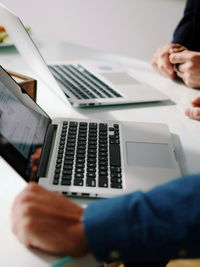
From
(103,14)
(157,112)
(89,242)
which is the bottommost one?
(103,14)

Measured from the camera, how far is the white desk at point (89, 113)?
1.60ft

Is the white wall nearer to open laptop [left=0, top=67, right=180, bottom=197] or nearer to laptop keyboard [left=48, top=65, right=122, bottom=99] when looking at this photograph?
laptop keyboard [left=48, top=65, right=122, bottom=99]

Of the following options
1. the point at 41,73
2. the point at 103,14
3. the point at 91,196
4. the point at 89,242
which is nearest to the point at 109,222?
the point at 89,242

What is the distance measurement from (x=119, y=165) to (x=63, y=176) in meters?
0.11

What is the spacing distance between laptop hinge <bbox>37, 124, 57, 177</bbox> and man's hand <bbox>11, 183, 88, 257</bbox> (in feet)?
0.39

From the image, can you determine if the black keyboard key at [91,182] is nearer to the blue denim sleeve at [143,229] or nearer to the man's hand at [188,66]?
the blue denim sleeve at [143,229]

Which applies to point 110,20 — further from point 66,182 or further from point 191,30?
point 66,182

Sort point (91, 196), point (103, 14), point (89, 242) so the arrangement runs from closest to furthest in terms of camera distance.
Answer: point (89, 242) → point (91, 196) → point (103, 14)

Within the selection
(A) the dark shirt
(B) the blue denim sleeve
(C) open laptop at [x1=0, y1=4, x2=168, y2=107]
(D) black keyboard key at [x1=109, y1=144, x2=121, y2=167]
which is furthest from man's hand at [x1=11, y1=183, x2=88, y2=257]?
(A) the dark shirt

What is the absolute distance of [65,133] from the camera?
0.76m

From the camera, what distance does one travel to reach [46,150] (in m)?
0.68

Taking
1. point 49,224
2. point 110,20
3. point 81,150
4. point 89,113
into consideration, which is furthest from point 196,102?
point 110,20

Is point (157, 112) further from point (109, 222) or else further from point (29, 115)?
point (109, 222)

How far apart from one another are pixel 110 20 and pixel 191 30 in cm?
109
